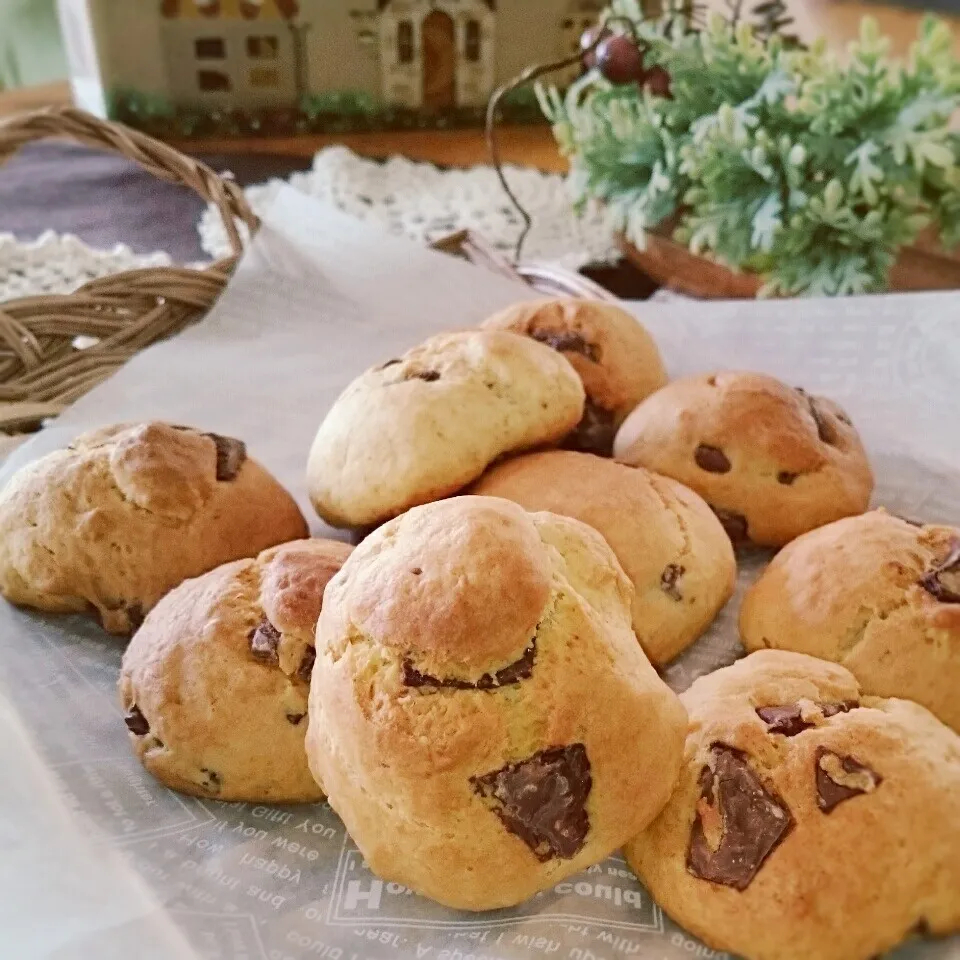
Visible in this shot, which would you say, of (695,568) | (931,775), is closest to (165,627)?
(695,568)

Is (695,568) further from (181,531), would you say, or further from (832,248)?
(832,248)

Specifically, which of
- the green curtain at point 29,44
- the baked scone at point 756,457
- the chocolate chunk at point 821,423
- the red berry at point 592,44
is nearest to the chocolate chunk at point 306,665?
the baked scone at point 756,457

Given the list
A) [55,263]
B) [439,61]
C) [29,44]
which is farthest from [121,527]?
[29,44]

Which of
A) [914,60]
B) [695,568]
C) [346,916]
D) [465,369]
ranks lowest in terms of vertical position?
[346,916]

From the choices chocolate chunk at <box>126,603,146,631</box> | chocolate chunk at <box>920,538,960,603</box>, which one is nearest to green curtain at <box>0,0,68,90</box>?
chocolate chunk at <box>126,603,146,631</box>

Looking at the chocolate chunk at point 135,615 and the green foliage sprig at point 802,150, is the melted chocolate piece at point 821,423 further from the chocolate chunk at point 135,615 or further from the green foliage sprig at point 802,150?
the chocolate chunk at point 135,615

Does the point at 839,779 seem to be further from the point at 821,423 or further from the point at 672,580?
the point at 821,423
